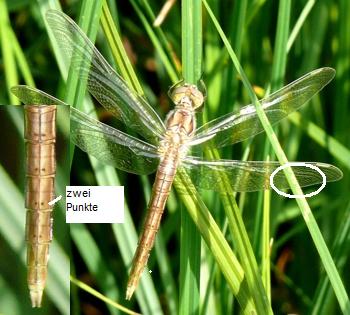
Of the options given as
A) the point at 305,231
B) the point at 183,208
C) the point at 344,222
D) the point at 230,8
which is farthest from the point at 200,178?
the point at 230,8

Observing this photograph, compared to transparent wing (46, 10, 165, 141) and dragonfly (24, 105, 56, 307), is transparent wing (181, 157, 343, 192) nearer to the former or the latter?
transparent wing (46, 10, 165, 141)

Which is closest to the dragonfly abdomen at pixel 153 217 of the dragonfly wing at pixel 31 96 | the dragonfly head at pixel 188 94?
the dragonfly head at pixel 188 94

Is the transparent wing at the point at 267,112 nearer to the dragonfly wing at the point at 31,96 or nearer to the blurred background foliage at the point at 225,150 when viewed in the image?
A: the blurred background foliage at the point at 225,150

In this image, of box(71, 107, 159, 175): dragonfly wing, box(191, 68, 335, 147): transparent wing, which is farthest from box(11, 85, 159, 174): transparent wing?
box(191, 68, 335, 147): transparent wing

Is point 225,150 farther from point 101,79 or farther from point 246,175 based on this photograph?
point 101,79

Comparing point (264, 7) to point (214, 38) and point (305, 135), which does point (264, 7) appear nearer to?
point (214, 38)

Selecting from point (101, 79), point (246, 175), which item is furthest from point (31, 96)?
point (246, 175)

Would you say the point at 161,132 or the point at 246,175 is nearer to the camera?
the point at 246,175
